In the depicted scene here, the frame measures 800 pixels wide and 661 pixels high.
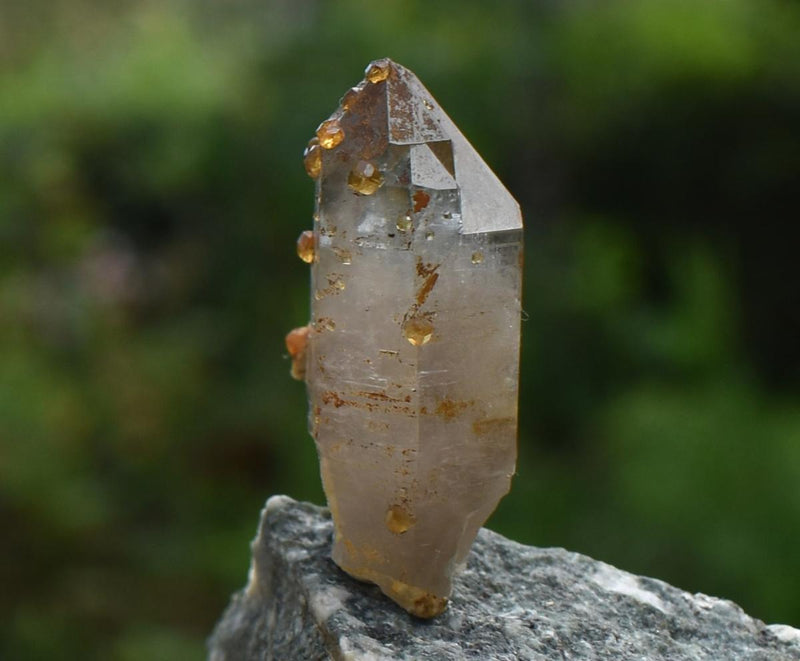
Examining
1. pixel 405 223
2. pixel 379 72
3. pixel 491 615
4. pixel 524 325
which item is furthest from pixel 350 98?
pixel 524 325

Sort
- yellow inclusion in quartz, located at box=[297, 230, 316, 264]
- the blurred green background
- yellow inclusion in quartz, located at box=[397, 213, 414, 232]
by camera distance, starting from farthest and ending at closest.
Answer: the blurred green background < yellow inclusion in quartz, located at box=[297, 230, 316, 264] < yellow inclusion in quartz, located at box=[397, 213, 414, 232]

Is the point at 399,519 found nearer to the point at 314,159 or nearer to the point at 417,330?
the point at 417,330

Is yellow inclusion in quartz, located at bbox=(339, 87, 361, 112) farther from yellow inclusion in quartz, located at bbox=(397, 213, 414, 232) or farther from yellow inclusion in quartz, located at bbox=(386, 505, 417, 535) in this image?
yellow inclusion in quartz, located at bbox=(386, 505, 417, 535)

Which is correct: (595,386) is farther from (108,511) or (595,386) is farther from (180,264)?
(180,264)

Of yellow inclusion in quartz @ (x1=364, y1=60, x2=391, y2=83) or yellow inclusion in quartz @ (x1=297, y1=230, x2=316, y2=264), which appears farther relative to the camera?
yellow inclusion in quartz @ (x1=297, y1=230, x2=316, y2=264)

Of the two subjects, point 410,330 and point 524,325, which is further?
point 524,325

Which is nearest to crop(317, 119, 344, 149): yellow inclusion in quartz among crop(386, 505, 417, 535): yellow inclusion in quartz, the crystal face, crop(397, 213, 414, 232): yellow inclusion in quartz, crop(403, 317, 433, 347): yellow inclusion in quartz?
the crystal face
